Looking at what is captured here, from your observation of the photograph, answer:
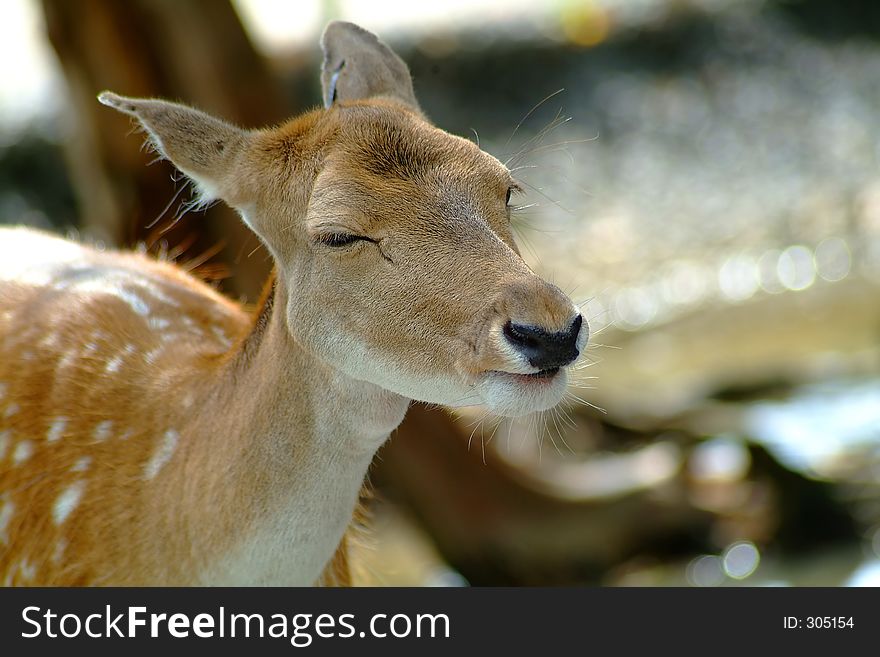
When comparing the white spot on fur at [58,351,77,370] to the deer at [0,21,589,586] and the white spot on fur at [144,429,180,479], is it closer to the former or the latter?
the deer at [0,21,589,586]

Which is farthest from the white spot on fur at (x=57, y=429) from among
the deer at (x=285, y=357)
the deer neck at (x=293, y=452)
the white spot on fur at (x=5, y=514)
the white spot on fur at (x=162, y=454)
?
the deer neck at (x=293, y=452)

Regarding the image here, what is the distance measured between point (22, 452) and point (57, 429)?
0.15 m

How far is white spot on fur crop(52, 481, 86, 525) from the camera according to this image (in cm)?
409

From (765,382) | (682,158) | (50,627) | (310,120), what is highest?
(682,158)

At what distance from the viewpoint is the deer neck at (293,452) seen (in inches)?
142

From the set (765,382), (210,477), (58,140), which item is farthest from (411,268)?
(58,140)

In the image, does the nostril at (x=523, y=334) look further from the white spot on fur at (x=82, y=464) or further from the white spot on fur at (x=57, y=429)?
the white spot on fur at (x=57, y=429)

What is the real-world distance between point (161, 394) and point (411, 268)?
3.96 feet

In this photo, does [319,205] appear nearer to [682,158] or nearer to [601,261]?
[601,261]

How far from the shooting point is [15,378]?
14.4ft

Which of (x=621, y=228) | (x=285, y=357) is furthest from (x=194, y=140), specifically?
(x=621, y=228)

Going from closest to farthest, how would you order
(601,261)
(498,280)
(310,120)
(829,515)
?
(498,280), (310,120), (829,515), (601,261)

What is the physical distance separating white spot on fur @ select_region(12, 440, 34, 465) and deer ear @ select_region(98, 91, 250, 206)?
1.18 metres

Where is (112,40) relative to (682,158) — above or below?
below
